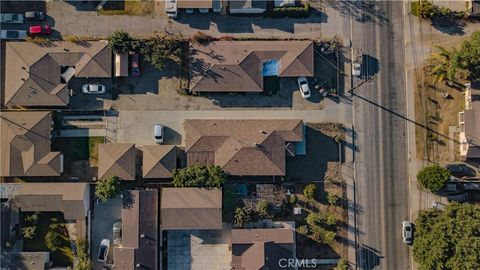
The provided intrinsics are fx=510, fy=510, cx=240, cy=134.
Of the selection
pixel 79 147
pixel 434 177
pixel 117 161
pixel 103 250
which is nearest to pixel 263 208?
pixel 117 161

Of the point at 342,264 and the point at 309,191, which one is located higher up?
the point at 309,191

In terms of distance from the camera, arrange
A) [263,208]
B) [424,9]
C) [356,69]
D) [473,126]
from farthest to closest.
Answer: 1. [356,69]
2. [424,9]
3. [263,208]
4. [473,126]

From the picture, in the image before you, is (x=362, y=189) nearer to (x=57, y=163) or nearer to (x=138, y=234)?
(x=138, y=234)

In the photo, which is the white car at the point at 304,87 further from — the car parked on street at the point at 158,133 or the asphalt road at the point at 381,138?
the car parked on street at the point at 158,133

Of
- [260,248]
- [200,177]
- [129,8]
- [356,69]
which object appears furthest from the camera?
[129,8]

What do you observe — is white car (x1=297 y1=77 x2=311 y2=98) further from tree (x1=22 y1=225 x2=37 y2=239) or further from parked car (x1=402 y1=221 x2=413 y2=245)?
tree (x1=22 y1=225 x2=37 y2=239)

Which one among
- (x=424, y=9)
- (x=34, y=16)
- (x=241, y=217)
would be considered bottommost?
(x=241, y=217)

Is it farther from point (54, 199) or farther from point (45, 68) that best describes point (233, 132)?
point (45, 68)
